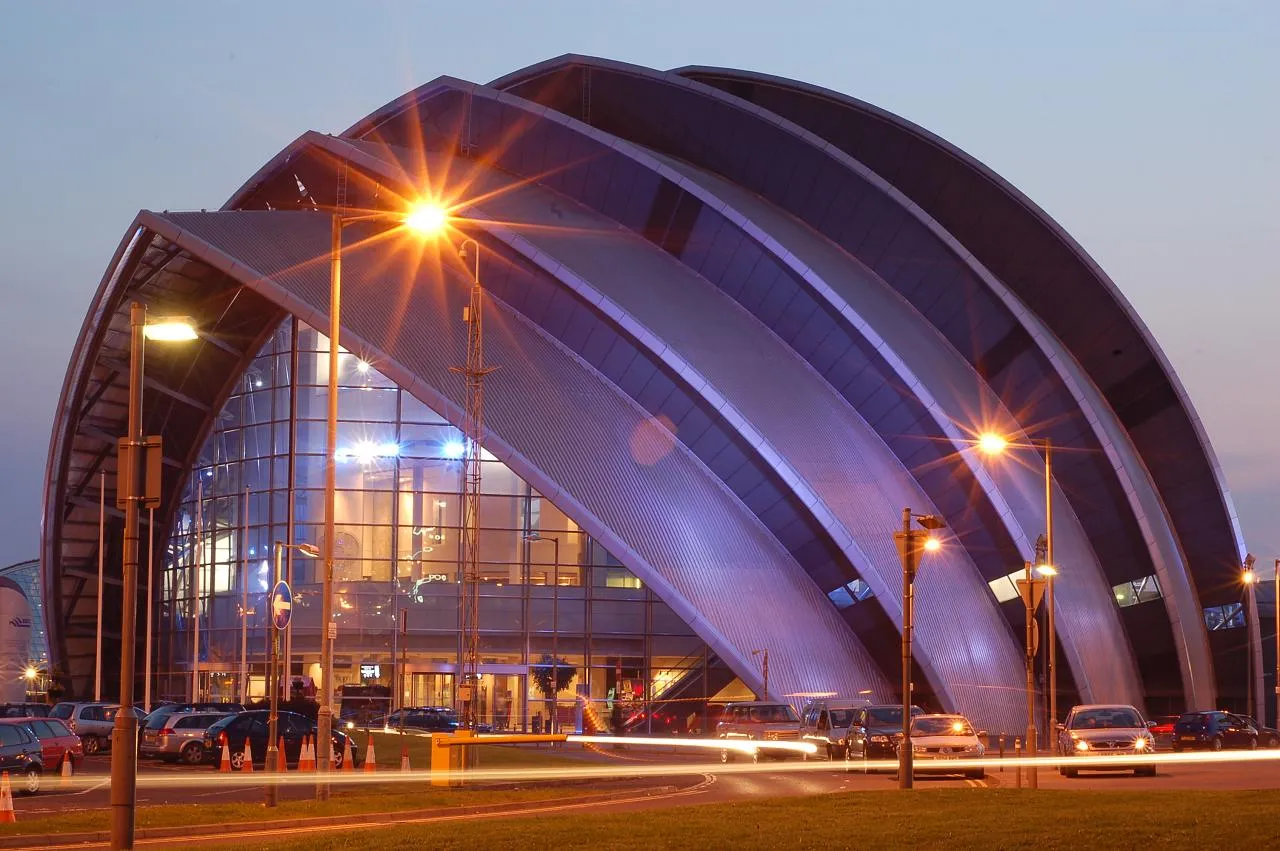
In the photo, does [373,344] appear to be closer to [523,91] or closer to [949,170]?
[523,91]

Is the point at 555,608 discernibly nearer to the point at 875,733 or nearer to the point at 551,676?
the point at 551,676

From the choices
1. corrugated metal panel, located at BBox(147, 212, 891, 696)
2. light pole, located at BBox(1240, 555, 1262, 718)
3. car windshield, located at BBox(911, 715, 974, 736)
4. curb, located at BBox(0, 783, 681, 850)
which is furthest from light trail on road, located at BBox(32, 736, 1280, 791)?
light pole, located at BBox(1240, 555, 1262, 718)

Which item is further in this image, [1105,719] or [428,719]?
[428,719]

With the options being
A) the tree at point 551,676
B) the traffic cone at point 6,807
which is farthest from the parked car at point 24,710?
the traffic cone at point 6,807

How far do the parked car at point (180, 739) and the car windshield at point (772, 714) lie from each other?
15.6 m

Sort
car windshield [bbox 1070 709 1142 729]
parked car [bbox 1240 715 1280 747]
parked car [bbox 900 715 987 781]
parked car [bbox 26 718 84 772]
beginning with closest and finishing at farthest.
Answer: parked car [bbox 900 715 987 781]
parked car [bbox 26 718 84 772]
car windshield [bbox 1070 709 1142 729]
parked car [bbox 1240 715 1280 747]

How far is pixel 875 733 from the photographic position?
135 ft

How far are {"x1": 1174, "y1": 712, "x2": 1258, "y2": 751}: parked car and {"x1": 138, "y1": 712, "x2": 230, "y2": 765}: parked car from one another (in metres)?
30.6

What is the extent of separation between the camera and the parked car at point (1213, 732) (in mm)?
52250

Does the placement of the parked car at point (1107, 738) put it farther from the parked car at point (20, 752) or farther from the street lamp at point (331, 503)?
the parked car at point (20, 752)

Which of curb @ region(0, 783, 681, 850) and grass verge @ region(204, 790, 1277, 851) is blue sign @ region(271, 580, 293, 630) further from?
grass verge @ region(204, 790, 1277, 851)

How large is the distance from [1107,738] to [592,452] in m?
28.9

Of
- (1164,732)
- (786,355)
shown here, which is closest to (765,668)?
(786,355)

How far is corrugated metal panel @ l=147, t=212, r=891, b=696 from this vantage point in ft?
196
